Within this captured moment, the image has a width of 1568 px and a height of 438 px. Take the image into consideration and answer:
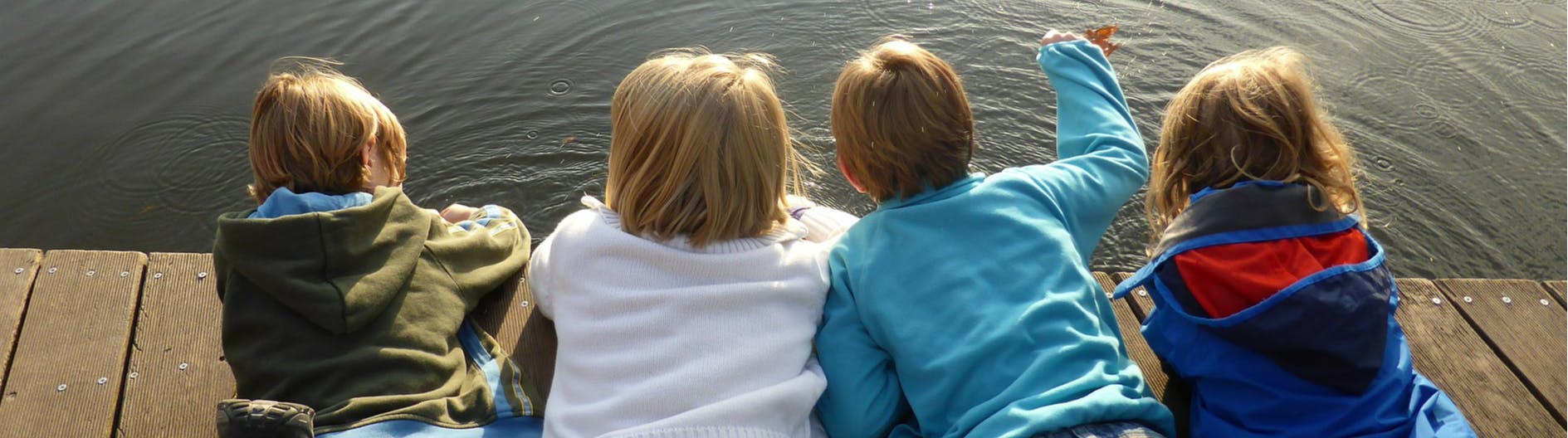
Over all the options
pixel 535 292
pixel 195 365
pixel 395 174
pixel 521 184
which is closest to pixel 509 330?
pixel 535 292

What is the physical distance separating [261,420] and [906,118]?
4.63ft

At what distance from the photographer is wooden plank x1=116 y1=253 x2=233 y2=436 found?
255 cm

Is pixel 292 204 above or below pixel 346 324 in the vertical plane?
above

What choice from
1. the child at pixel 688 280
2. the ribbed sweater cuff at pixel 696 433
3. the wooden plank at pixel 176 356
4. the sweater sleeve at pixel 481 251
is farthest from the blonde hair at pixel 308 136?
the ribbed sweater cuff at pixel 696 433

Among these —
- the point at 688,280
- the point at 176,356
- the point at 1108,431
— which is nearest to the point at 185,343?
the point at 176,356

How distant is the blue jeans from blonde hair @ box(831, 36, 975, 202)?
606 millimetres

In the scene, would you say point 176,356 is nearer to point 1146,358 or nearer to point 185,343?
point 185,343

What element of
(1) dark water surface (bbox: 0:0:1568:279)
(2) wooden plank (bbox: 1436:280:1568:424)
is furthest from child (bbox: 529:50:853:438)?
(2) wooden plank (bbox: 1436:280:1568:424)

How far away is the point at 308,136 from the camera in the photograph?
8.04ft

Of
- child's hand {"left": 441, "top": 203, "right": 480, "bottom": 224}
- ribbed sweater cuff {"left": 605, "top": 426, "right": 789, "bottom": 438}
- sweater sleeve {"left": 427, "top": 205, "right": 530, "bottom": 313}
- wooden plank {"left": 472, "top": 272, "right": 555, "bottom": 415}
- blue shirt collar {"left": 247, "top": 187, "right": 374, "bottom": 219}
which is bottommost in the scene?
wooden plank {"left": 472, "top": 272, "right": 555, "bottom": 415}

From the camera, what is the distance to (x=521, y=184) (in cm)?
420

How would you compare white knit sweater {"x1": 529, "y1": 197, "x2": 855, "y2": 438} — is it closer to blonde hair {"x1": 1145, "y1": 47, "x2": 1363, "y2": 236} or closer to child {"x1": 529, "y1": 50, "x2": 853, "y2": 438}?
child {"x1": 529, "y1": 50, "x2": 853, "y2": 438}

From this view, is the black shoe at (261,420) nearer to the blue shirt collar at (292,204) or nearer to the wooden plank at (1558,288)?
the blue shirt collar at (292,204)

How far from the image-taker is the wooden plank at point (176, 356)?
2.55 meters
